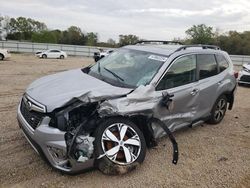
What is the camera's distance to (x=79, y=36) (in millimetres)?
63344

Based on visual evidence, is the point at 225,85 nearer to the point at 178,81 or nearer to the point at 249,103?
the point at 178,81

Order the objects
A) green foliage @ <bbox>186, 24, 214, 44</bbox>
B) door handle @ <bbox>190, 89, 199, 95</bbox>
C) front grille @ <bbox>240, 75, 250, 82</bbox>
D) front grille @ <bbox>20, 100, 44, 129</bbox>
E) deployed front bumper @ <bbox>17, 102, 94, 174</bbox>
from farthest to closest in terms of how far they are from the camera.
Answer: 1. green foliage @ <bbox>186, 24, 214, 44</bbox>
2. front grille @ <bbox>240, 75, 250, 82</bbox>
3. door handle @ <bbox>190, 89, 199, 95</bbox>
4. front grille @ <bbox>20, 100, 44, 129</bbox>
5. deployed front bumper @ <bbox>17, 102, 94, 174</bbox>

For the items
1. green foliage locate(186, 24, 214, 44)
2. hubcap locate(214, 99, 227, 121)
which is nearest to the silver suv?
hubcap locate(214, 99, 227, 121)

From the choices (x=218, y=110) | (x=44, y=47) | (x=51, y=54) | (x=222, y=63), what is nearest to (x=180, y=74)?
(x=222, y=63)

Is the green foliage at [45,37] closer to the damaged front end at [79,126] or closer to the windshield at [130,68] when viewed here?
the windshield at [130,68]

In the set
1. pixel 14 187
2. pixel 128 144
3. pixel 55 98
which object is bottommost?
pixel 14 187

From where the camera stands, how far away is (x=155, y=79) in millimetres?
4199

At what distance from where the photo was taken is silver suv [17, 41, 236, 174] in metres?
3.43

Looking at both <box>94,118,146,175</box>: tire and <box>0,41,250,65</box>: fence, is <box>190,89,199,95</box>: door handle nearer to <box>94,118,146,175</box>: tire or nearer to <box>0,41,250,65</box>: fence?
<box>94,118,146,175</box>: tire

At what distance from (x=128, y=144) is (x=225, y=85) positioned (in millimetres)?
2967

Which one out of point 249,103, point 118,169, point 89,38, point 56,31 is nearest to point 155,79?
point 118,169

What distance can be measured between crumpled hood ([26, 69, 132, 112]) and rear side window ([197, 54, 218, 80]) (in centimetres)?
181

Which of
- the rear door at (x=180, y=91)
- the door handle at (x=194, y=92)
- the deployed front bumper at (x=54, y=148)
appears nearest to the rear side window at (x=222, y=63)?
the rear door at (x=180, y=91)

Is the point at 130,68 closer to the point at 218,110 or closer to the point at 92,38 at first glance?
the point at 218,110
